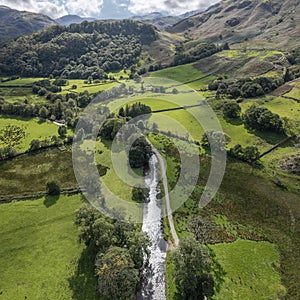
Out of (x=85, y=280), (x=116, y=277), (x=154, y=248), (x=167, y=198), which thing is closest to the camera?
(x=116, y=277)

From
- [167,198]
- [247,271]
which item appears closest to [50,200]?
[167,198]

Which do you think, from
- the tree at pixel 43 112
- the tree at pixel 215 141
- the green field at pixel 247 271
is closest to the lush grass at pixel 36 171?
the tree at pixel 43 112

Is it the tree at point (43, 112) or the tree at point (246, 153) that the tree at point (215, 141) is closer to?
the tree at point (246, 153)

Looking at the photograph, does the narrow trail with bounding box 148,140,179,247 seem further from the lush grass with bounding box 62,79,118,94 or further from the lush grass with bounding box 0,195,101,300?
the lush grass with bounding box 62,79,118,94

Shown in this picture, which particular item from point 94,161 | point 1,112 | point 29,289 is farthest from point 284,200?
point 1,112

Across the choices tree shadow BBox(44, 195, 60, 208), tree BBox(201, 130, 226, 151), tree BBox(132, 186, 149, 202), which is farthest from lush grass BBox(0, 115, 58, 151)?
tree BBox(201, 130, 226, 151)

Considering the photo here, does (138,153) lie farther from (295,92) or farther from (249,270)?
(295,92)

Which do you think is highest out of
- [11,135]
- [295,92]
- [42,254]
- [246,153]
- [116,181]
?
[295,92]
